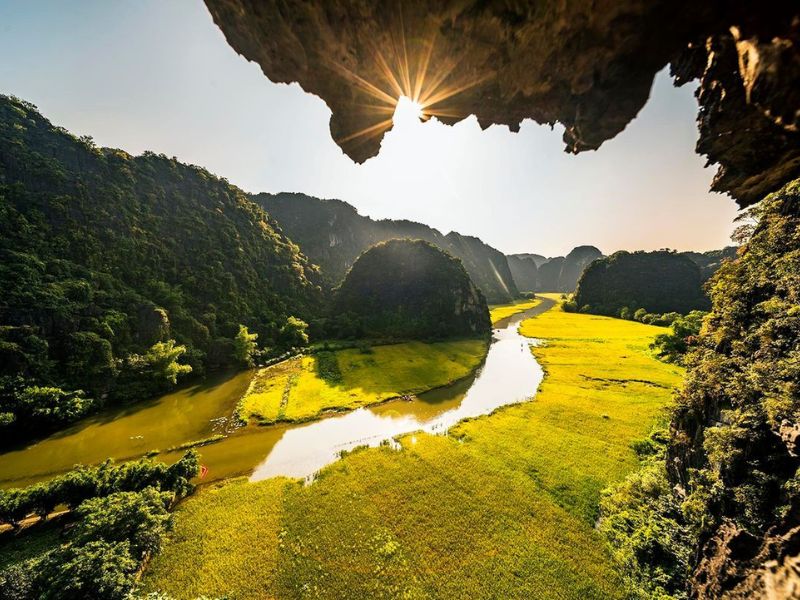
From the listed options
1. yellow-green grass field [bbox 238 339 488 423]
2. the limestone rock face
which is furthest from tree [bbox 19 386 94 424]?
the limestone rock face

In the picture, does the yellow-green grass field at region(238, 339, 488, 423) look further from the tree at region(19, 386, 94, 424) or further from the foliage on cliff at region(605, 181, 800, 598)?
the foliage on cliff at region(605, 181, 800, 598)

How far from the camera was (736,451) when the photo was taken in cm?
1021

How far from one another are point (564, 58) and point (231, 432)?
105 feet

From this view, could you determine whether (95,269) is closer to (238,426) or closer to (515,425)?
(238,426)

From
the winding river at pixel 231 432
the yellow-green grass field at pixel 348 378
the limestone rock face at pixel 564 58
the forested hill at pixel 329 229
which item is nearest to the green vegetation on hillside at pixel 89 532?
the winding river at pixel 231 432

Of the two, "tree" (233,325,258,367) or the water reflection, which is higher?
"tree" (233,325,258,367)

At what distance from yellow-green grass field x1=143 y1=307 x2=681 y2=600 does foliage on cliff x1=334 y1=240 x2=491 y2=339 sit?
43883 mm

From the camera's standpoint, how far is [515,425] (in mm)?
26516

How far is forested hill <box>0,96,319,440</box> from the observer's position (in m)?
30.7

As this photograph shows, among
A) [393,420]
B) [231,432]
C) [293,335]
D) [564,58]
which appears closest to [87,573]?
[231,432]

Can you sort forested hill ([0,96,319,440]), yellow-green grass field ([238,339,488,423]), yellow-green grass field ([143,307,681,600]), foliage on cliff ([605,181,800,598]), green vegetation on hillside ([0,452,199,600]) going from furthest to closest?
yellow-green grass field ([238,339,488,423])
forested hill ([0,96,319,440])
yellow-green grass field ([143,307,681,600])
green vegetation on hillside ([0,452,199,600])
foliage on cliff ([605,181,800,598])

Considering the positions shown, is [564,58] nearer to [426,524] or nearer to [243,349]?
[426,524]

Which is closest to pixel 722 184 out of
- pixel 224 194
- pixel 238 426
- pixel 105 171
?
pixel 238 426

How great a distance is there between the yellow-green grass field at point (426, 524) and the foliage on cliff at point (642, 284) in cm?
9739
